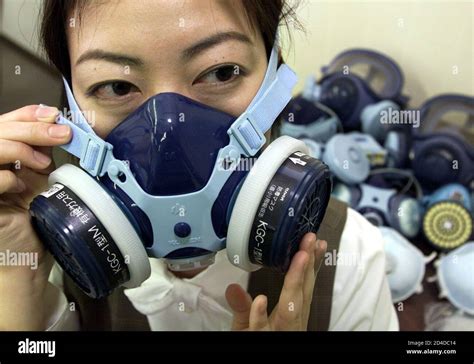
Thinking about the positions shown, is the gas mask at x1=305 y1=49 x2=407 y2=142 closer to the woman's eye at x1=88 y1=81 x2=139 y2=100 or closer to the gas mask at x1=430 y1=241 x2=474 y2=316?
the gas mask at x1=430 y1=241 x2=474 y2=316

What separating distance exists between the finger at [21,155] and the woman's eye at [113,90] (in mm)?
103

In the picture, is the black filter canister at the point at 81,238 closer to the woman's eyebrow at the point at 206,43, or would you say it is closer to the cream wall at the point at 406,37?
the woman's eyebrow at the point at 206,43

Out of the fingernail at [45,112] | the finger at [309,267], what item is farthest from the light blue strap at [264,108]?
the fingernail at [45,112]

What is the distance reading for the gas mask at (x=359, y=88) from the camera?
127 centimetres

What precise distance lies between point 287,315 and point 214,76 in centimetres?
31

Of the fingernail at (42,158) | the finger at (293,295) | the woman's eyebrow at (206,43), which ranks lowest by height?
the finger at (293,295)

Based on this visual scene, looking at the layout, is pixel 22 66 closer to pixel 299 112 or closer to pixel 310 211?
pixel 310 211

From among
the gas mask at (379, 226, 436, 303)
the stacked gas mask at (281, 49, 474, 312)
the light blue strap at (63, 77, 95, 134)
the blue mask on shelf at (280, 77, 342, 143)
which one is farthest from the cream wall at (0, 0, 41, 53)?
the gas mask at (379, 226, 436, 303)

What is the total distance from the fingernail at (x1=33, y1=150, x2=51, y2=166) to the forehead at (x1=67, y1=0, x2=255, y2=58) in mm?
147

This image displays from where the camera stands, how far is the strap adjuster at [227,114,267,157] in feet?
1.98

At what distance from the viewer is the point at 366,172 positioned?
48.7 inches
